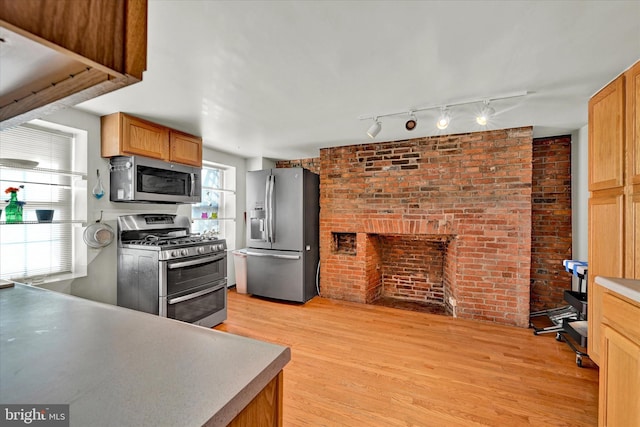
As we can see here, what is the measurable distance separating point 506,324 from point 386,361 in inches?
67.9

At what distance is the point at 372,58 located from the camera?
178cm

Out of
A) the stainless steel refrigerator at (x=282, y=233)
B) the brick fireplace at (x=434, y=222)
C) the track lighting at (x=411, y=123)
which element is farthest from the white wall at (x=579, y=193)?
the stainless steel refrigerator at (x=282, y=233)

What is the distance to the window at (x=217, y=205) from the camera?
4.29 meters

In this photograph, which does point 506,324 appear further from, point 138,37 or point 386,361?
point 138,37

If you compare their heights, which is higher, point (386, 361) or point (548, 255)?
point (548, 255)

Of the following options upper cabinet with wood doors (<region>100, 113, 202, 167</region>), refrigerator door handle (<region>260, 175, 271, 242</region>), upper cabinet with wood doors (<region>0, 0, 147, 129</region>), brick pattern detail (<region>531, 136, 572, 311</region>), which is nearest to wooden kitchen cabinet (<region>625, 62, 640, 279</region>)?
brick pattern detail (<region>531, 136, 572, 311</region>)

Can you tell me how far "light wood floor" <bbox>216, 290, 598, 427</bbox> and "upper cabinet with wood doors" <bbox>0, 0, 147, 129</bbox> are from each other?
6.37 ft

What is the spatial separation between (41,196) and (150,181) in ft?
2.85

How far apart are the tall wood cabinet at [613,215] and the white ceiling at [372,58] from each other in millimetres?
231

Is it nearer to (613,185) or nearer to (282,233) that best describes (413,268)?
(282,233)

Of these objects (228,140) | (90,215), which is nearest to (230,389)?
(90,215)

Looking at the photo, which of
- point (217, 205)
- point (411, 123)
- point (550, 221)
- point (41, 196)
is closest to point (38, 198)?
point (41, 196)

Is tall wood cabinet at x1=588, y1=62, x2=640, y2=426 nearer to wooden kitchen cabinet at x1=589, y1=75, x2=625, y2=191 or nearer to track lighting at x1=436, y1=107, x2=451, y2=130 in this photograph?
wooden kitchen cabinet at x1=589, y1=75, x2=625, y2=191

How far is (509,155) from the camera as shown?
3219 mm
